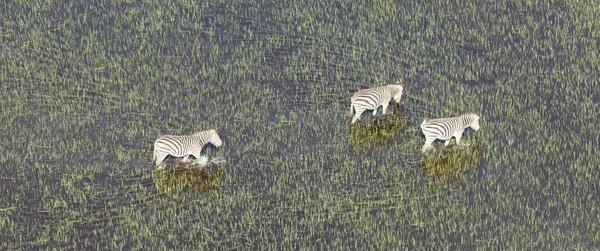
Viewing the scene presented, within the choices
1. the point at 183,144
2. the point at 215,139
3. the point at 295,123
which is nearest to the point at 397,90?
the point at 295,123

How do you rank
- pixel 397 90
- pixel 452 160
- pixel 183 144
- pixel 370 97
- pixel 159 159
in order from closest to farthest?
pixel 183 144
pixel 159 159
pixel 452 160
pixel 370 97
pixel 397 90

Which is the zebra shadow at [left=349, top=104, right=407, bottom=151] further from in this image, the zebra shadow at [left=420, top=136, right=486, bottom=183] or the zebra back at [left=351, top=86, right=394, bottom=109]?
the zebra shadow at [left=420, top=136, right=486, bottom=183]

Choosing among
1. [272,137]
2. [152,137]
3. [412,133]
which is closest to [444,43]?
[412,133]

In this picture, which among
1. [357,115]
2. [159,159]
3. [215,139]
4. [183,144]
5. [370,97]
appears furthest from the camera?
[357,115]

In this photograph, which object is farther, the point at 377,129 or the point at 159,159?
the point at 377,129

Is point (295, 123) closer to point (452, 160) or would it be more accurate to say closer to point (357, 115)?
point (357, 115)

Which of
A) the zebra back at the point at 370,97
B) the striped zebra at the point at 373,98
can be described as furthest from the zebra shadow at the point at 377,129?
the zebra back at the point at 370,97

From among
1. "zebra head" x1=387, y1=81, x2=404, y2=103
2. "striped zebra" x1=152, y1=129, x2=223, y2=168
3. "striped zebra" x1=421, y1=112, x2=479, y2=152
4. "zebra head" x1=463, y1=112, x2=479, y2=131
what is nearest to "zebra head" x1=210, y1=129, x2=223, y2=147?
"striped zebra" x1=152, y1=129, x2=223, y2=168
